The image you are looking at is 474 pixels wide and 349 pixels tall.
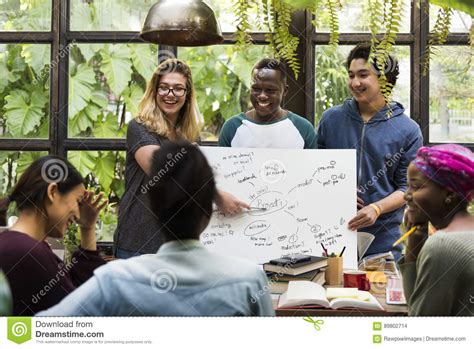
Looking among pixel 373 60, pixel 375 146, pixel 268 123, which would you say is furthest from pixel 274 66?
pixel 375 146

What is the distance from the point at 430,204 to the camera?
1.83 meters

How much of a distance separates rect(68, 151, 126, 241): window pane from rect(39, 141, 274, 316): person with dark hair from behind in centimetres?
101

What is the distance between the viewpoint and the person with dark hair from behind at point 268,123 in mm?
2525

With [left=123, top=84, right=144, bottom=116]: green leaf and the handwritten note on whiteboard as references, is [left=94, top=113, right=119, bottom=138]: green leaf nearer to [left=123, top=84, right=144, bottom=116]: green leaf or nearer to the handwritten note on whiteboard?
[left=123, top=84, right=144, bottom=116]: green leaf

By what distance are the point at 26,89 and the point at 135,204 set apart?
853mm

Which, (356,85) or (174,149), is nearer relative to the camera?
(174,149)

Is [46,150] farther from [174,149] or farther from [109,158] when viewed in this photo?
[174,149]

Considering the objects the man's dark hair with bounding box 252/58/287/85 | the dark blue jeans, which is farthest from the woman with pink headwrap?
the dark blue jeans

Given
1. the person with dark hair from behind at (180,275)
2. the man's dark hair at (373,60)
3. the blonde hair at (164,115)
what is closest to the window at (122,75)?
the man's dark hair at (373,60)

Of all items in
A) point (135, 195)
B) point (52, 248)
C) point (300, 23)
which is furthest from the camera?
point (300, 23)

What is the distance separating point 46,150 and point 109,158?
247 millimetres

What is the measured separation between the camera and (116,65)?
9.62 ft

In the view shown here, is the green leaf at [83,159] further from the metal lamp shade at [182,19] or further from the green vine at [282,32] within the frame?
the green vine at [282,32]
